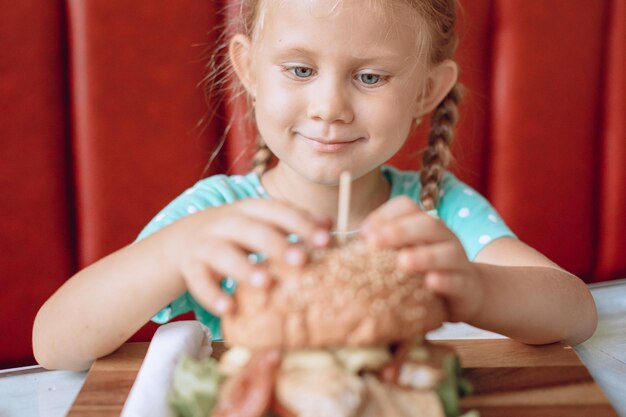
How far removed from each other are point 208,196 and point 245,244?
1.86 ft

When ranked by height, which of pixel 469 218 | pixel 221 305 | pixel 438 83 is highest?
pixel 438 83

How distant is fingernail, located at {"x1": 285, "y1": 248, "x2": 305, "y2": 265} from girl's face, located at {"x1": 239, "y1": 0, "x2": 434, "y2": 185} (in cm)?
35

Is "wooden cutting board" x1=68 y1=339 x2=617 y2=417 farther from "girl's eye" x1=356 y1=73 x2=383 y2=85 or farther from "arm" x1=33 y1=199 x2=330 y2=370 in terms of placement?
"girl's eye" x1=356 y1=73 x2=383 y2=85

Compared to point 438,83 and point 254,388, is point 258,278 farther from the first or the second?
point 438,83

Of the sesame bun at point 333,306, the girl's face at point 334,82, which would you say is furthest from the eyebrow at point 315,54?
the sesame bun at point 333,306

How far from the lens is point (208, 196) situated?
114 cm

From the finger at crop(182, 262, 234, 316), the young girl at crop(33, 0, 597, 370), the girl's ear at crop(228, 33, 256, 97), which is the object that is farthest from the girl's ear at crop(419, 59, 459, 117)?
the finger at crop(182, 262, 234, 316)

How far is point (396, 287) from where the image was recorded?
562 mm

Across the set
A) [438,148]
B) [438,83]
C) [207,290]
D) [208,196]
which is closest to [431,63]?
[438,83]

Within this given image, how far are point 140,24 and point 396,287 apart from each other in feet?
3.03

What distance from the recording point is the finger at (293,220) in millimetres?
559

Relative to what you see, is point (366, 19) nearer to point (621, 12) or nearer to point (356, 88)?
point (356, 88)

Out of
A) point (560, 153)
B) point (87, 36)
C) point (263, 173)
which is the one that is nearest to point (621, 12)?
point (560, 153)

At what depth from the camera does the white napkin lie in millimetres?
672
